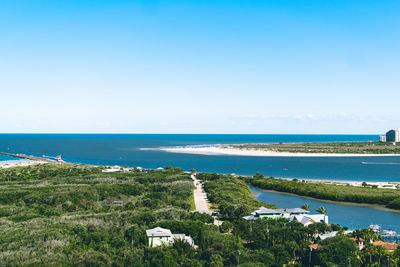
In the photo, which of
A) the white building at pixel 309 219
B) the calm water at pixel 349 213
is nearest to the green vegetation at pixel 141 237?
the white building at pixel 309 219

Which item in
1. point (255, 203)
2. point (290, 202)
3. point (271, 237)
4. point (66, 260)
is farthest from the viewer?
point (290, 202)

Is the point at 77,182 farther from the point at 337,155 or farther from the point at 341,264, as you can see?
the point at 337,155

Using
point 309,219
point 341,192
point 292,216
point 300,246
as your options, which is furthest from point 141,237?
point 341,192

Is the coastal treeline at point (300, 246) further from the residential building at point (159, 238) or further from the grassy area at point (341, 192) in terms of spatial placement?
the grassy area at point (341, 192)

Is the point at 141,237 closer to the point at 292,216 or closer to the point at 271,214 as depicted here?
the point at 271,214

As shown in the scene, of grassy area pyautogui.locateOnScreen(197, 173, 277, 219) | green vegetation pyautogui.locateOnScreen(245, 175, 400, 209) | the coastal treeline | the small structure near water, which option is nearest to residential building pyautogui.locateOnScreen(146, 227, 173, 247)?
the coastal treeline

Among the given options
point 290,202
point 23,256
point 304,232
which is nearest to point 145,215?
point 23,256

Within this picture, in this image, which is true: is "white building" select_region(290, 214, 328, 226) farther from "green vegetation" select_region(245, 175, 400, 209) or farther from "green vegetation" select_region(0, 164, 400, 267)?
"green vegetation" select_region(245, 175, 400, 209)
